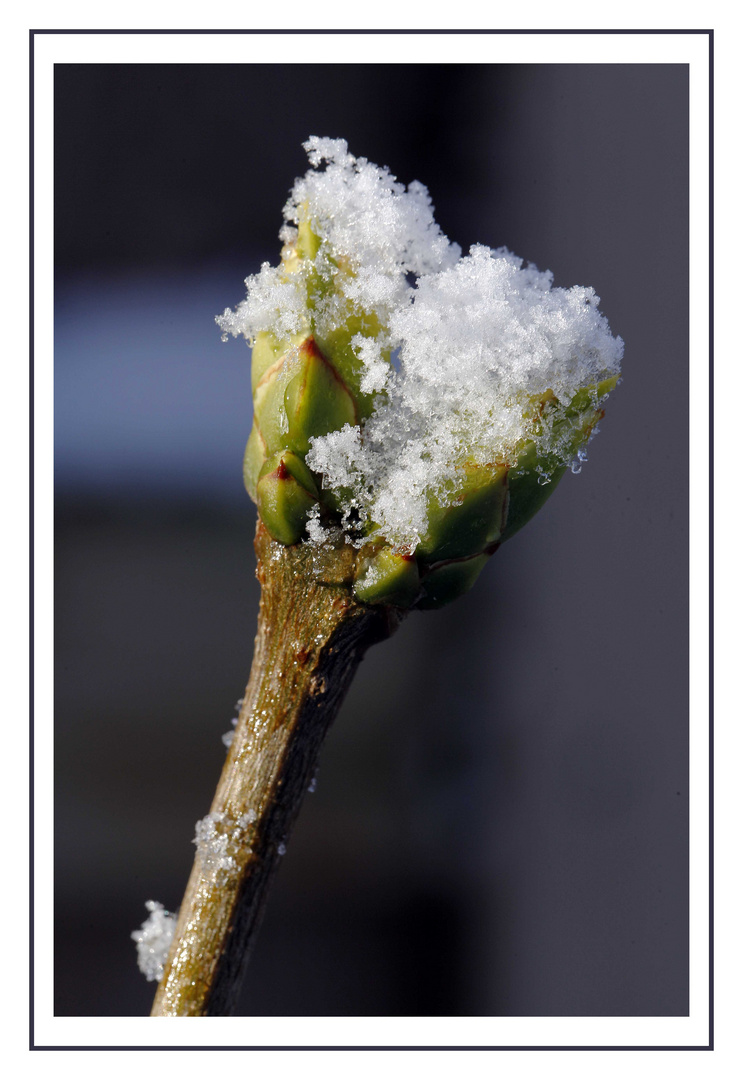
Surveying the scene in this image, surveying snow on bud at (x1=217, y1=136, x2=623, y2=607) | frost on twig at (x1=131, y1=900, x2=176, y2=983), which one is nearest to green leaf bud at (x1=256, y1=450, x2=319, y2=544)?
snow on bud at (x1=217, y1=136, x2=623, y2=607)

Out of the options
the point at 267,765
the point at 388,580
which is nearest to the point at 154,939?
the point at 267,765

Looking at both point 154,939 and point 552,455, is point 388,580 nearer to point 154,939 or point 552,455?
point 552,455

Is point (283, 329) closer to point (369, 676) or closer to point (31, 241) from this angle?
point (31, 241)

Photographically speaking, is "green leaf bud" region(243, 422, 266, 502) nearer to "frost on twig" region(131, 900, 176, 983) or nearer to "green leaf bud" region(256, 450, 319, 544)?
"green leaf bud" region(256, 450, 319, 544)

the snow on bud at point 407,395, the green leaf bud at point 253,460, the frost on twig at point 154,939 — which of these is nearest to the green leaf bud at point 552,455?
the snow on bud at point 407,395

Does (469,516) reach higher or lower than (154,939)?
higher

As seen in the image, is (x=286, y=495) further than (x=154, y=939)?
No

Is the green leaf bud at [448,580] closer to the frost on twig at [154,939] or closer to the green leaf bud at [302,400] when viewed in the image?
the green leaf bud at [302,400]

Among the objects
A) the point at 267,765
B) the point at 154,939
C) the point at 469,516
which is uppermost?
the point at 469,516
